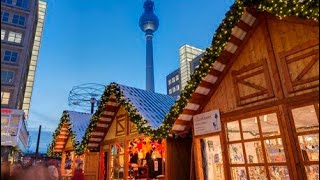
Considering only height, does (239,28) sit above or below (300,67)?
above

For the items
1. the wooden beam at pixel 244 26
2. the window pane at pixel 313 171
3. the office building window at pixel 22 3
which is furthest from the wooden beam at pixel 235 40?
the office building window at pixel 22 3

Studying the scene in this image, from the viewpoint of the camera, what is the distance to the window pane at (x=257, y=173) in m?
8.09

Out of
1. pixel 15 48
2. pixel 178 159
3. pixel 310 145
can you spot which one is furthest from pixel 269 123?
pixel 15 48

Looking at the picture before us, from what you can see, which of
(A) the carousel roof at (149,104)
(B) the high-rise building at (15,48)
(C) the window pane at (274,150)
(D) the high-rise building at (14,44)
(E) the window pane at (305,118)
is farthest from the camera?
(D) the high-rise building at (14,44)

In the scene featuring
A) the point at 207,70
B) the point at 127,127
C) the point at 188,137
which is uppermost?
the point at 207,70

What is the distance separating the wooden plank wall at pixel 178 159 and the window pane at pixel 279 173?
13.0 ft

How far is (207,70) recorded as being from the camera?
338 inches

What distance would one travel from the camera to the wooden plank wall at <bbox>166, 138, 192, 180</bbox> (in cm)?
1062

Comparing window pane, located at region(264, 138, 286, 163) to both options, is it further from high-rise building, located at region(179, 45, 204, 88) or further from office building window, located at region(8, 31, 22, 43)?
high-rise building, located at region(179, 45, 204, 88)

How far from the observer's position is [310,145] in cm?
743

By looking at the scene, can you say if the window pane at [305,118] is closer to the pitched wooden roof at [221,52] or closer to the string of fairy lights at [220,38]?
the pitched wooden roof at [221,52]

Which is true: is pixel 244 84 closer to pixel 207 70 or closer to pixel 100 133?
pixel 207 70

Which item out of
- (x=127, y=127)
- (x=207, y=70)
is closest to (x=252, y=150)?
(x=207, y=70)

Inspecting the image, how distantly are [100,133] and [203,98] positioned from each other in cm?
800
